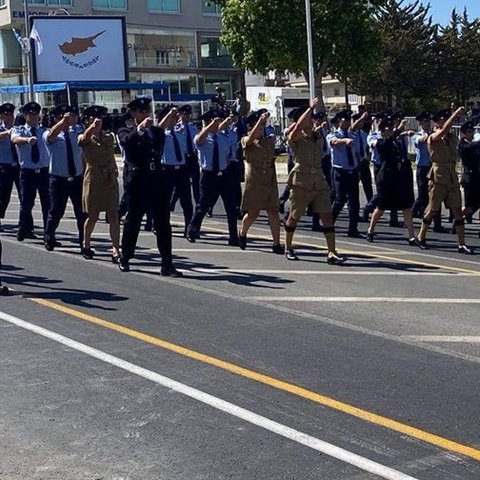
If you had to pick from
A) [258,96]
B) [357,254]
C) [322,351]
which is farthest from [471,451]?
[258,96]

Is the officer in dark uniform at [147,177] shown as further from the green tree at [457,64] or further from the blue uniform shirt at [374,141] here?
the green tree at [457,64]

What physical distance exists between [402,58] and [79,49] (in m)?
20.6

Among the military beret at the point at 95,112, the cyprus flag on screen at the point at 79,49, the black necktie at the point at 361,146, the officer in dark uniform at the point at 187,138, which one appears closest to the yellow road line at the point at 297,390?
the military beret at the point at 95,112

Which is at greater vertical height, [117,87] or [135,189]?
[117,87]

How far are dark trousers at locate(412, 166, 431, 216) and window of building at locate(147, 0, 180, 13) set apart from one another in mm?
50774

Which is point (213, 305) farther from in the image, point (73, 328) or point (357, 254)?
point (357, 254)

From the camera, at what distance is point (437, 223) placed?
573 inches

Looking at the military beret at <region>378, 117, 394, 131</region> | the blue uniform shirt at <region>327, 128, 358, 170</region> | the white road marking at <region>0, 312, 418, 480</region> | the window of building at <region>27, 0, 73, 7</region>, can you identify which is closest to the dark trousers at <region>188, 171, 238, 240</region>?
the blue uniform shirt at <region>327, 128, 358, 170</region>

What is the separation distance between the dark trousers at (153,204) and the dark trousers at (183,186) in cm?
336

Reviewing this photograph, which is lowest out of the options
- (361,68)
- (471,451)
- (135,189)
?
(471,451)

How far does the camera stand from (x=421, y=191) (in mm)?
15297

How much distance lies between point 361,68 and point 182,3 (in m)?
30.7

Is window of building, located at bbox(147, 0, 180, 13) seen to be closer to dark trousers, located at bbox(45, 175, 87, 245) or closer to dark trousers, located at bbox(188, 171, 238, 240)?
dark trousers, located at bbox(188, 171, 238, 240)

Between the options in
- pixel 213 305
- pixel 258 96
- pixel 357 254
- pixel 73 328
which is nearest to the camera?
pixel 73 328
